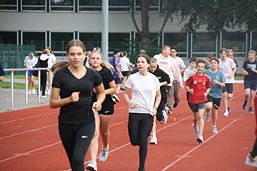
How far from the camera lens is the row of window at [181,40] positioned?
54.3 metres

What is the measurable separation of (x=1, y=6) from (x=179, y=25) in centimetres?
1430

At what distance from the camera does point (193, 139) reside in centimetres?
1409

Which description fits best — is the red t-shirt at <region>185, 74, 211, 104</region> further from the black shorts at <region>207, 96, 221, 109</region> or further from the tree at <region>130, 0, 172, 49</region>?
the tree at <region>130, 0, 172, 49</region>

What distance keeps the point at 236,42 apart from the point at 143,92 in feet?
148

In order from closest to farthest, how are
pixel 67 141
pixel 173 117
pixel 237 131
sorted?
pixel 67 141
pixel 237 131
pixel 173 117

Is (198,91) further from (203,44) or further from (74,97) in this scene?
(203,44)

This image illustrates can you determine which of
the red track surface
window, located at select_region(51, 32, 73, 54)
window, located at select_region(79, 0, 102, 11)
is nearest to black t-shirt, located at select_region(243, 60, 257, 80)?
the red track surface

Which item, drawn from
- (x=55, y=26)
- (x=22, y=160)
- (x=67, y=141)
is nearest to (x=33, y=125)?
(x=22, y=160)

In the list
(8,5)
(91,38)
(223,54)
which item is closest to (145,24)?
(91,38)

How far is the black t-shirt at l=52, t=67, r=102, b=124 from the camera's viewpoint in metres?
7.49

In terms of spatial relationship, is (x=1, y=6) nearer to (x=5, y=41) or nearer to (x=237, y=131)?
(x=5, y=41)

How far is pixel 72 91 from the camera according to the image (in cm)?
749

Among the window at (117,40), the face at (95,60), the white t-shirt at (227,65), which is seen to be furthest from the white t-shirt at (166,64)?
the window at (117,40)

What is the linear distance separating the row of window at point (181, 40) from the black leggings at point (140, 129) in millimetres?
43930
